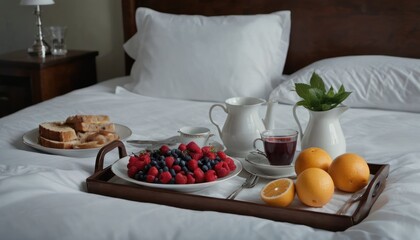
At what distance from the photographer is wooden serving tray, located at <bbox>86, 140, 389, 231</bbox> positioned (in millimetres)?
1117

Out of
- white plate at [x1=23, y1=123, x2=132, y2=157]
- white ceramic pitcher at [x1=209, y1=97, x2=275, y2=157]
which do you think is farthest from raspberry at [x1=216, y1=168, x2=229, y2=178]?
white plate at [x1=23, y1=123, x2=132, y2=157]

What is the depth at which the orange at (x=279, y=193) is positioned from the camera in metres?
1.19

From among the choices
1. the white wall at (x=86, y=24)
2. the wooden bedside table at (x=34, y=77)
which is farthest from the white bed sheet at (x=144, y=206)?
the white wall at (x=86, y=24)

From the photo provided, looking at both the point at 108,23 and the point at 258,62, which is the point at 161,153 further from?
the point at 108,23

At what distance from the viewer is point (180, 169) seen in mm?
1315

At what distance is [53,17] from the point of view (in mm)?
3391

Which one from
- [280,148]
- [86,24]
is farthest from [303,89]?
[86,24]

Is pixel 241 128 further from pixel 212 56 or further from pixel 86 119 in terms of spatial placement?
pixel 212 56

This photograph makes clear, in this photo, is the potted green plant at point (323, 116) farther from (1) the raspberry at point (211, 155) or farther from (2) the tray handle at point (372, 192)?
(1) the raspberry at point (211, 155)

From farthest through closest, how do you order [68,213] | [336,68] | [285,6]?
[285,6], [336,68], [68,213]

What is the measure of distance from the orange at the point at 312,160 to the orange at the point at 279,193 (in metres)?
0.07

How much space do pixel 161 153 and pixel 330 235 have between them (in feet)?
1.55

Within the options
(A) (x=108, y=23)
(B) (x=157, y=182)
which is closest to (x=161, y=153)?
(B) (x=157, y=182)

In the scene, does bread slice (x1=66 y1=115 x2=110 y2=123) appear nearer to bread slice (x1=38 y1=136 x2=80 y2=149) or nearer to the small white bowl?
bread slice (x1=38 y1=136 x2=80 y2=149)
